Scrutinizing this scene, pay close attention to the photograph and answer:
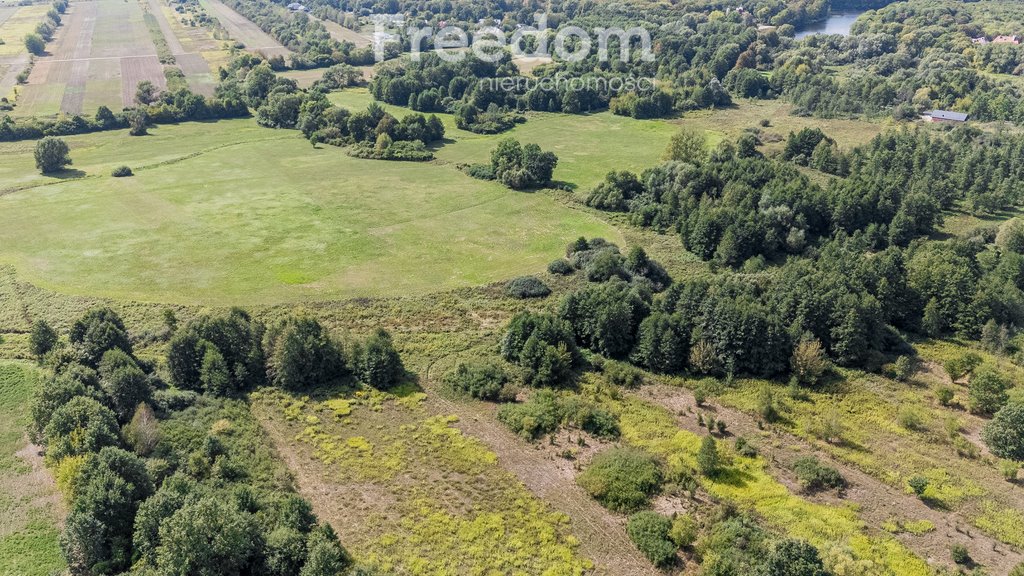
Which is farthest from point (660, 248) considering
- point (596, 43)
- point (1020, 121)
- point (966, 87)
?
point (596, 43)

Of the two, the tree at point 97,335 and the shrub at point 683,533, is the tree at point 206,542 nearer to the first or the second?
the tree at point 97,335

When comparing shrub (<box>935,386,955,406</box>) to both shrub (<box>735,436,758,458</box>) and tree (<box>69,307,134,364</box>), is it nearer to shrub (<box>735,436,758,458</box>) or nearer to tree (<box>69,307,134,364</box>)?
shrub (<box>735,436,758,458</box>)

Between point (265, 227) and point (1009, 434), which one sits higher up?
point (265, 227)

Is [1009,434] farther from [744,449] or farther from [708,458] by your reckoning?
[708,458]

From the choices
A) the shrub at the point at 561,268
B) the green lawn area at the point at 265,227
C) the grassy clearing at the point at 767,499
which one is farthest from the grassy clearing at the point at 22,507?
the shrub at the point at 561,268

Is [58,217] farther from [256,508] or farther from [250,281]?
[256,508]

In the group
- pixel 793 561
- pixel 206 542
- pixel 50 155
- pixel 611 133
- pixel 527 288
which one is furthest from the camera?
pixel 611 133

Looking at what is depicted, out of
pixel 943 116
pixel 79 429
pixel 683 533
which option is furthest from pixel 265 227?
pixel 943 116
